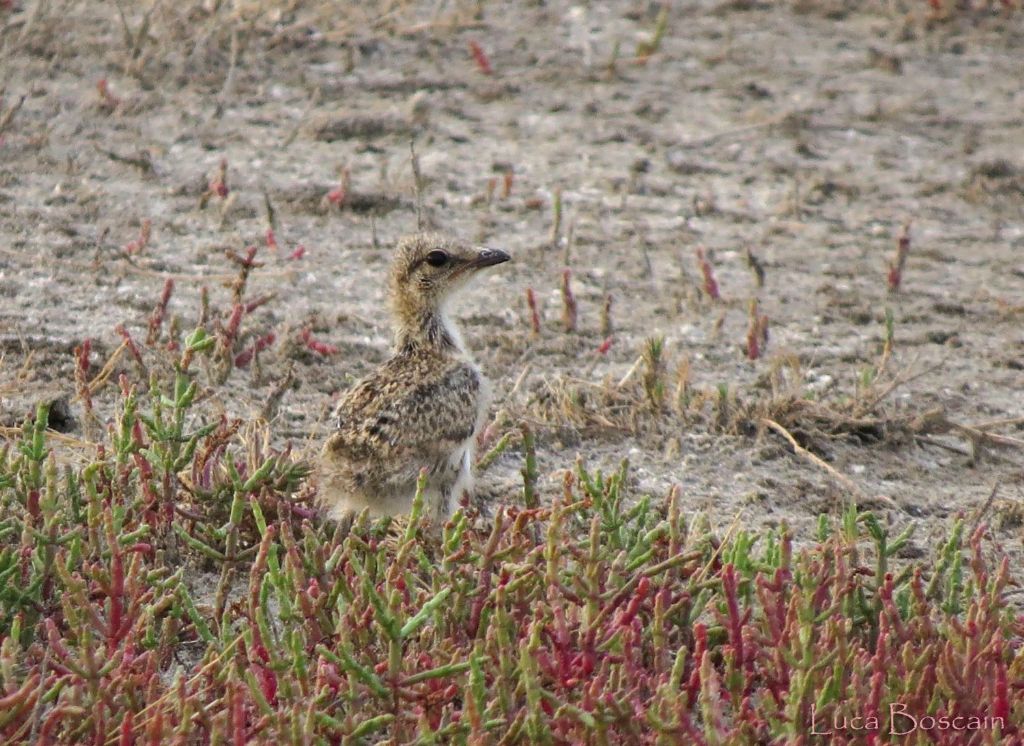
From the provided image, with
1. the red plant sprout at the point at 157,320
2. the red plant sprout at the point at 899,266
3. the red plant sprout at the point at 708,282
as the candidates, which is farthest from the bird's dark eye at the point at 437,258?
the red plant sprout at the point at 899,266

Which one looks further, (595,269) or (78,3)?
(78,3)

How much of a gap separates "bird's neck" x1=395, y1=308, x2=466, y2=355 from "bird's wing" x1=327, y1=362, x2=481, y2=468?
0.33 metres

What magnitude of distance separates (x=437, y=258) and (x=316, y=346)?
2.83 ft

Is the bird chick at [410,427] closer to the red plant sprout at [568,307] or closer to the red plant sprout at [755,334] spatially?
the red plant sprout at [568,307]

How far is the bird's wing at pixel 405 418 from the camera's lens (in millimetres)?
5145

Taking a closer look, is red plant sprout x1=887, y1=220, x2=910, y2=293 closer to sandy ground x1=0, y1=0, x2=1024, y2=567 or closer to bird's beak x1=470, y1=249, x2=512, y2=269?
sandy ground x1=0, y1=0, x2=1024, y2=567

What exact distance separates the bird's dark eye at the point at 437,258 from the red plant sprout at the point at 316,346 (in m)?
0.84

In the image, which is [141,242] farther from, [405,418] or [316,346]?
[405,418]

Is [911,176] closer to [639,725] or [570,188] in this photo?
[570,188]

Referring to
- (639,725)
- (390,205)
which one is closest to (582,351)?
(390,205)

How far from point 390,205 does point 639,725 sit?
4642 mm

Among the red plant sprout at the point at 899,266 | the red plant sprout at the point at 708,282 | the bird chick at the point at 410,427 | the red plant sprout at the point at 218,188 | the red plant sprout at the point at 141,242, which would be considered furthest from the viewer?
the red plant sprout at the point at 218,188

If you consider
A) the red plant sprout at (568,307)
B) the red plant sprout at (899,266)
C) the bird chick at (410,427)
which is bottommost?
the red plant sprout at (899,266)

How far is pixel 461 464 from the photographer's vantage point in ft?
17.7
